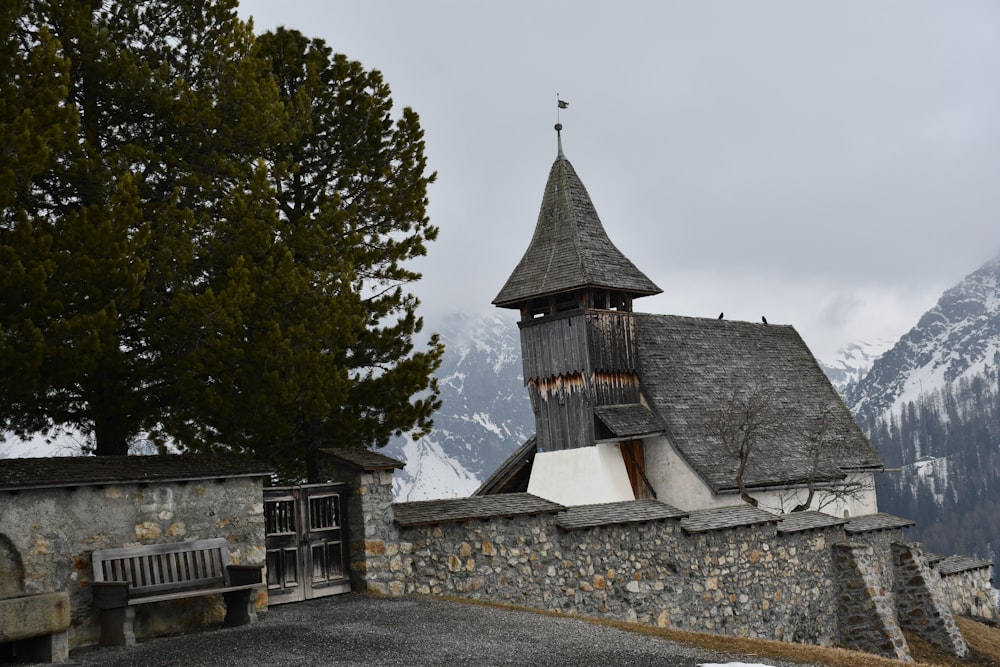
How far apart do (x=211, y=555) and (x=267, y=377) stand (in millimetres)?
3699

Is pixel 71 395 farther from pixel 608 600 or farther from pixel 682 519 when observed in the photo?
pixel 682 519

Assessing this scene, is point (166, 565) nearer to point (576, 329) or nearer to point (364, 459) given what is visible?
point (364, 459)

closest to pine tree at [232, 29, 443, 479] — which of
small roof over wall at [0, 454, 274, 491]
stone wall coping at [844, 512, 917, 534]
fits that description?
small roof over wall at [0, 454, 274, 491]

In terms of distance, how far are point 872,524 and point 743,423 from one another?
17.3 feet

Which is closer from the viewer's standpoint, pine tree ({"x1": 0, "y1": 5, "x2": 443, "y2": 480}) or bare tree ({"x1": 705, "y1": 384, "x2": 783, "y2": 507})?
pine tree ({"x1": 0, "y1": 5, "x2": 443, "y2": 480})

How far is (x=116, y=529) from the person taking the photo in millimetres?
11977

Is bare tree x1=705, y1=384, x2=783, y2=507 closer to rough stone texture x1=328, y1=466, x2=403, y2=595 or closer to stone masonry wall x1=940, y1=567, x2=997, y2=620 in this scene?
stone masonry wall x1=940, y1=567, x2=997, y2=620

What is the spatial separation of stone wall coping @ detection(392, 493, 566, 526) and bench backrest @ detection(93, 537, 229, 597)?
2.96 metres

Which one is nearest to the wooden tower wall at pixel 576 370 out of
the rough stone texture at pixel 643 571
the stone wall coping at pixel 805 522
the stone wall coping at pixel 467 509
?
the stone wall coping at pixel 805 522

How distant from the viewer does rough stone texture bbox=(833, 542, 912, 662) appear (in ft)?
68.9

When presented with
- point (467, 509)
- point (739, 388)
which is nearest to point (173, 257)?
point (467, 509)

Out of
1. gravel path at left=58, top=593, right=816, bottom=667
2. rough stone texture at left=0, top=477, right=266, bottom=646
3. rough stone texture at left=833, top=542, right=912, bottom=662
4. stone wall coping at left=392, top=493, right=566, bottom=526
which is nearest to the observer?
gravel path at left=58, top=593, right=816, bottom=667

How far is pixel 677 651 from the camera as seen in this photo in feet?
35.6

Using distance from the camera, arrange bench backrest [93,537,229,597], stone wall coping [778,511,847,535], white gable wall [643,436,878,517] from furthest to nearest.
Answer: white gable wall [643,436,878,517], stone wall coping [778,511,847,535], bench backrest [93,537,229,597]
